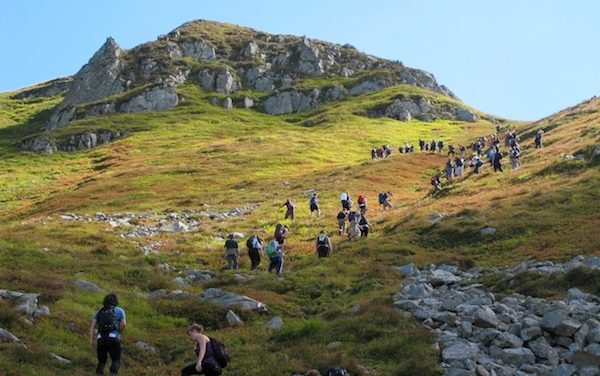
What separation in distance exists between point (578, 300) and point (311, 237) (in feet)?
84.6

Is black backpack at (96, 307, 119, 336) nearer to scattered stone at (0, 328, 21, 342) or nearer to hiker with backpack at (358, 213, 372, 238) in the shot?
scattered stone at (0, 328, 21, 342)

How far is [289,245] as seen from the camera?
40.4 metres

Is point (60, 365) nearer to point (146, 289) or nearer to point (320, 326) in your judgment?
point (320, 326)

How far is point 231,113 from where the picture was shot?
525 feet

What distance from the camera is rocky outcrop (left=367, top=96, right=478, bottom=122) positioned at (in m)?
158

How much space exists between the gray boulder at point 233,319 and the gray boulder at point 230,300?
37.1 inches

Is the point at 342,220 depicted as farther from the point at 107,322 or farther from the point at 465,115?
the point at 465,115

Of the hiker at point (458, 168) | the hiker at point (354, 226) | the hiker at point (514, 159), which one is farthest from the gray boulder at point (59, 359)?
the hiker at point (458, 168)

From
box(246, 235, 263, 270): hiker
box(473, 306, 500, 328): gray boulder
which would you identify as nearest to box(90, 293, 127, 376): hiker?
box(473, 306, 500, 328): gray boulder

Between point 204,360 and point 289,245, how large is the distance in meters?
26.7

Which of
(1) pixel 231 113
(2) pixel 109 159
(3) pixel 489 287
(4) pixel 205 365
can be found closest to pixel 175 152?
(2) pixel 109 159

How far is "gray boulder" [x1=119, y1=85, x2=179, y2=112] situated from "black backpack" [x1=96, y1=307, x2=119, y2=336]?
151341 mm

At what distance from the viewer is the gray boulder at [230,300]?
23.3 m

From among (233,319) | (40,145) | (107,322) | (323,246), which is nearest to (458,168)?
(323,246)
